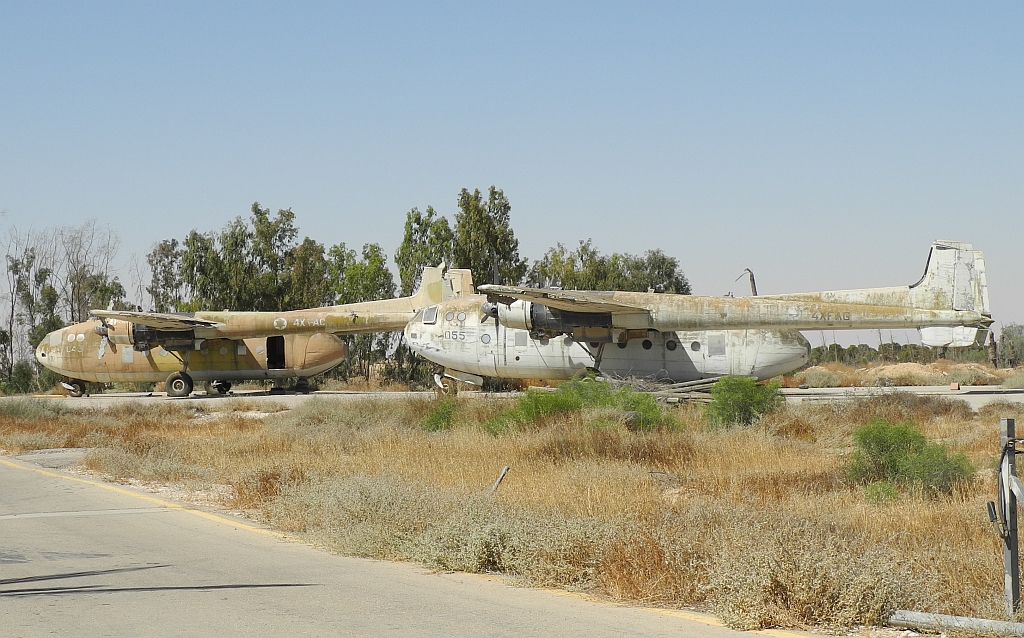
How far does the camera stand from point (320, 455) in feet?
53.5

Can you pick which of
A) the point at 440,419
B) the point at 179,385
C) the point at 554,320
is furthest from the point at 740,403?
the point at 179,385

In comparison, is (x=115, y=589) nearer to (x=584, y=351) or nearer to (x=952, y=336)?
(x=584, y=351)

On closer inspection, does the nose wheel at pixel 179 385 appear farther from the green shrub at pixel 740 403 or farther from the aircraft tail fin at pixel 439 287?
the green shrub at pixel 740 403

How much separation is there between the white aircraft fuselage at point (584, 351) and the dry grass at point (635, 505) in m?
7.02

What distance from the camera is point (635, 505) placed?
1005 cm

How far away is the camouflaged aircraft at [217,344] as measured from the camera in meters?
38.9

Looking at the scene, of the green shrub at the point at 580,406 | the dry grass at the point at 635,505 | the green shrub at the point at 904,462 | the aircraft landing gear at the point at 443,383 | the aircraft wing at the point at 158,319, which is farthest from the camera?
the aircraft wing at the point at 158,319

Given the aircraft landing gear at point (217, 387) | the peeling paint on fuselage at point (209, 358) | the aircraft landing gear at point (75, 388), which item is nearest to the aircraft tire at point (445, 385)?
the peeling paint on fuselage at point (209, 358)

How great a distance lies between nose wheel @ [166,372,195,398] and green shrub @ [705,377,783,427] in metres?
26.3

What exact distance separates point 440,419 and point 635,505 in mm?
11685

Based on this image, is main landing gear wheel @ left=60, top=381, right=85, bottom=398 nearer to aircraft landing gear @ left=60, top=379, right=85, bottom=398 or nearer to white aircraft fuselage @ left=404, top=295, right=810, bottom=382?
aircraft landing gear @ left=60, top=379, right=85, bottom=398

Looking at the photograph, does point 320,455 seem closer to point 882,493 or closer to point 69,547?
point 69,547

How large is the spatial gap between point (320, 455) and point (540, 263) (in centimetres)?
4748

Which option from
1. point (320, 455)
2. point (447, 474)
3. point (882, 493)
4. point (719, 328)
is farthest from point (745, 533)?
point (719, 328)
